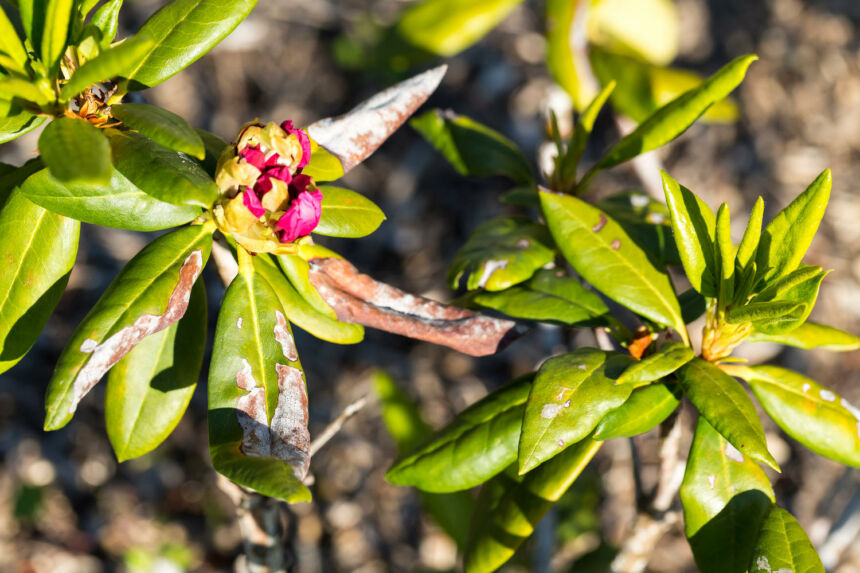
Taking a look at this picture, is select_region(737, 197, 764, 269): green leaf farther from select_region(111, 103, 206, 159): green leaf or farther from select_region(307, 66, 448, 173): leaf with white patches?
select_region(111, 103, 206, 159): green leaf

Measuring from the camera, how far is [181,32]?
1163mm

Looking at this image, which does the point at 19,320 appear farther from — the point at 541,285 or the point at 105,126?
the point at 541,285

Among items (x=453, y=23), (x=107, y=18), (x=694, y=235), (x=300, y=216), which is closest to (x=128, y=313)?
(x=300, y=216)

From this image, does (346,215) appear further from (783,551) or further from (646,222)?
(783,551)

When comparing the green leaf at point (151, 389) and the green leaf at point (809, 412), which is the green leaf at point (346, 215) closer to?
the green leaf at point (151, 389)

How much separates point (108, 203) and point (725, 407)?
1003mm

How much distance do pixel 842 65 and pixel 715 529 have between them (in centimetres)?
374

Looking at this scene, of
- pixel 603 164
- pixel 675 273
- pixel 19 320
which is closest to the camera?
pixel 19 320

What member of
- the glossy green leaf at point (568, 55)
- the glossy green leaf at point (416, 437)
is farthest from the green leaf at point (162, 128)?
the glossy green leaf at point (568, 55)

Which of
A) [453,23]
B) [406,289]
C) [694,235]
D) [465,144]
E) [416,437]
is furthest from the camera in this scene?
[406,289]

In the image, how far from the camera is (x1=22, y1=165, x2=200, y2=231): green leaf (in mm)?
1026

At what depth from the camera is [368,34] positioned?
3.90 m

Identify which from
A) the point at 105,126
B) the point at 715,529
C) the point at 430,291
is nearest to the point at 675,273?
the point at 430,291

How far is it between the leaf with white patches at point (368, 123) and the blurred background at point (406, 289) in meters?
0.96
